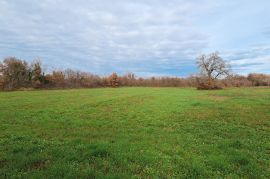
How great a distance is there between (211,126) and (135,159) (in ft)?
30.7

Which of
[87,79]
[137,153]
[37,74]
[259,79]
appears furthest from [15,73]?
[259,79]

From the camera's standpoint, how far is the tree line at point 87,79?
92.3 meters

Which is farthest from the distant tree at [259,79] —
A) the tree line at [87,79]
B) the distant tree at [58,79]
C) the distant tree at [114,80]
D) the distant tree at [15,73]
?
the distant tree at [15,73]

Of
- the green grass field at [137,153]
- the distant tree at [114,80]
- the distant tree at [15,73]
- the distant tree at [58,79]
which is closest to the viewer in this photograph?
the green grass field at [137,153]

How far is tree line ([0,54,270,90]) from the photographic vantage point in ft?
303

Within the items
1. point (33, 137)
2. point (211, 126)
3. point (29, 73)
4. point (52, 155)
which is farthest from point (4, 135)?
point (29, 73)

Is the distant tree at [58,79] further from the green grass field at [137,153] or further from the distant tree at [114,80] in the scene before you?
the green grass field at [137,153]

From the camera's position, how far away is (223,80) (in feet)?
326

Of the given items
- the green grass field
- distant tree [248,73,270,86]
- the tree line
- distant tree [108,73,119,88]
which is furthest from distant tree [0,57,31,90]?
distant tree [248,73,270,86]

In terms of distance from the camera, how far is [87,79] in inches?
4660

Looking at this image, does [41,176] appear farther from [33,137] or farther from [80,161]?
[33,137]

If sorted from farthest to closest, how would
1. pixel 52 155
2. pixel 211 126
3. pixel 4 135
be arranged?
pixel 211 126, pixel 4 135, pixel 52 155

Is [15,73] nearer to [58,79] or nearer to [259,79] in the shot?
[58,79]

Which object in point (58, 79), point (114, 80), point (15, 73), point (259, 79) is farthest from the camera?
point (114, 80)
